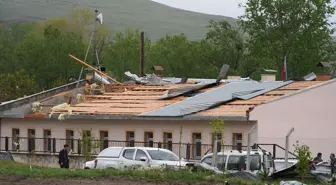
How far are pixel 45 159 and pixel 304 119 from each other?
15560 mm

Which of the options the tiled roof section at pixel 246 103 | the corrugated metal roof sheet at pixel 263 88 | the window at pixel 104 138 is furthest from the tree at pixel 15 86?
the tiled roof section at pixel 246 103

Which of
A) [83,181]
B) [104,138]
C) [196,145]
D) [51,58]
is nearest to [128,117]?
[104,138]

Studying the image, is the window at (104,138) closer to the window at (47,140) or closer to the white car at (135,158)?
the window at (47,140)

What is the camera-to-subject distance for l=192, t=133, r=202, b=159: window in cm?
4378

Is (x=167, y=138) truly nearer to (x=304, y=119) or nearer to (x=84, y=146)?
(x=84, y=146)

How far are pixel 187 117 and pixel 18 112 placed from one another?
14740 mm

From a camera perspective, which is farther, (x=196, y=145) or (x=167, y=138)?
(x=167, y=138)

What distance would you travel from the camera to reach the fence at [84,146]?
43.3 meters

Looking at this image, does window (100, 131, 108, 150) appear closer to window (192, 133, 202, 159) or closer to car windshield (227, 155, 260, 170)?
window (192, 133, 202, 159)

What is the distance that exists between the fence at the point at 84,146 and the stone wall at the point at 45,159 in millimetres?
332

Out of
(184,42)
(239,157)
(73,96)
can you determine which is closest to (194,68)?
(184,42)

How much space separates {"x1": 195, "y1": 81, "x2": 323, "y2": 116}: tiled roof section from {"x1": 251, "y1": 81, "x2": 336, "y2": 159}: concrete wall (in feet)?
2.91

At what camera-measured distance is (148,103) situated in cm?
5034

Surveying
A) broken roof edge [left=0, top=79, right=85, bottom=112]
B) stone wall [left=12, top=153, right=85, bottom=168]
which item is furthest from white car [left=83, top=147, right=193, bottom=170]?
broken roof edge [left=0, top=79, right=85, bottom=112]
